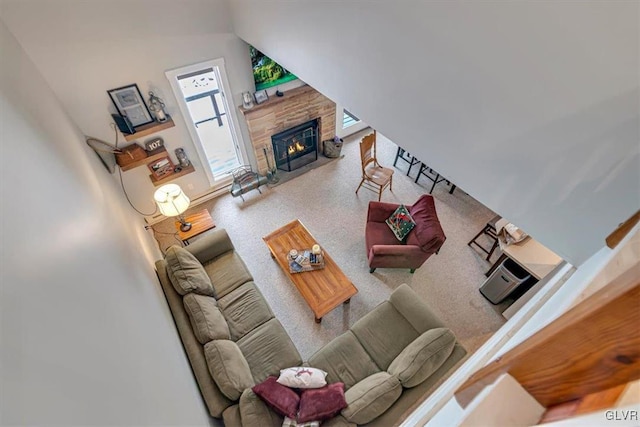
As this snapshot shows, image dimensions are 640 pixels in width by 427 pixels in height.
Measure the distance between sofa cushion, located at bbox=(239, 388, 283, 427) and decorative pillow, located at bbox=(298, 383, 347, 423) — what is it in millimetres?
211

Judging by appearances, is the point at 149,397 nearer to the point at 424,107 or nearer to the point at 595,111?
the point at 424,107

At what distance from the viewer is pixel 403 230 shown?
3631 mm

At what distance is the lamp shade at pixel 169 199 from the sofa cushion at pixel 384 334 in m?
2.36

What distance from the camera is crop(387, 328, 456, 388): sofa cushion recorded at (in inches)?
89.4

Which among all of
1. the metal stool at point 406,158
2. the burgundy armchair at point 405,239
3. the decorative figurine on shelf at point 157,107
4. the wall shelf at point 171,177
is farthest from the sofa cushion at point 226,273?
the metal stool at point 406,158

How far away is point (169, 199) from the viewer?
3.27 metres

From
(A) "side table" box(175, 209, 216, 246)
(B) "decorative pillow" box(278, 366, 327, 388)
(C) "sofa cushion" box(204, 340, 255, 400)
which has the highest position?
(C) "sofa cushion" box(204, 340, 255, 400)

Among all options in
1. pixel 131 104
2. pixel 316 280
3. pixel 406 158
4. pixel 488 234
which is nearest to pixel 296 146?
pixel 406 158

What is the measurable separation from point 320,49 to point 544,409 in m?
2.44

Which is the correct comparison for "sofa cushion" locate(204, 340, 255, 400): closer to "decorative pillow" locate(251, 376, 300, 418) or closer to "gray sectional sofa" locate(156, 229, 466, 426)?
"gray sectional sofa" locate(156, 229, 466, 426)

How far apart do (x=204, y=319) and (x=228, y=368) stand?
477mm

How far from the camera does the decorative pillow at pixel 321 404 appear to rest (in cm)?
219

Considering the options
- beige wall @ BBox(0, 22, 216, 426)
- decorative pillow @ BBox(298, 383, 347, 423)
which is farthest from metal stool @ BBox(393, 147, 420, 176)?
beige wall @ BBox(0, 22, 216, 426)

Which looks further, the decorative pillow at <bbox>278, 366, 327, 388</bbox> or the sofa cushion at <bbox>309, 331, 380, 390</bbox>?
the sofa cushion at <bbox>309, 331, 380, 390</bbox>
